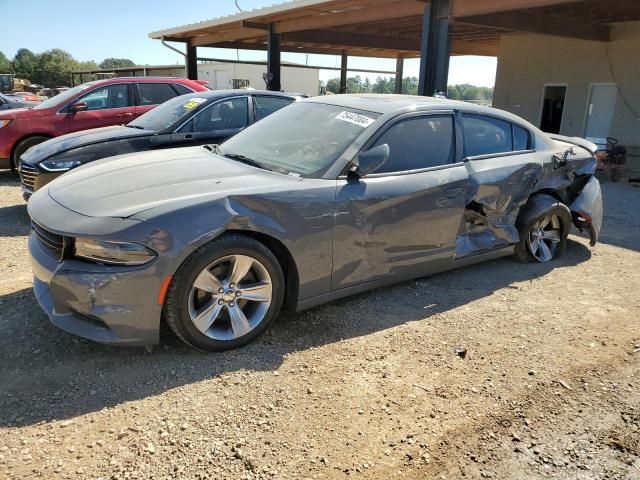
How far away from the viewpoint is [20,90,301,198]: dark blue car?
5988 mm

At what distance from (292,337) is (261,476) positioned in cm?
130

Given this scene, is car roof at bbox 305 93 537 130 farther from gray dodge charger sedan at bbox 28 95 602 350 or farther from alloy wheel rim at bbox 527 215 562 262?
alloy wheel rim at bbox 527 215 562 262

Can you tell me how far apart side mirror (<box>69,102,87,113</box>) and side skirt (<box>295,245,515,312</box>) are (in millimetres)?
6744

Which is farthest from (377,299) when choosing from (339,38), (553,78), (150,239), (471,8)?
(339,38)

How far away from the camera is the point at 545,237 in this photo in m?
5.35

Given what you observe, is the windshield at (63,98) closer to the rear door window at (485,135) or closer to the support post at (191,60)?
the rear door window at (485,135)

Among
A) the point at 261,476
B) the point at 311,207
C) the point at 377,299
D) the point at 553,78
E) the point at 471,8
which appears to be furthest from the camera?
the point at 553,78

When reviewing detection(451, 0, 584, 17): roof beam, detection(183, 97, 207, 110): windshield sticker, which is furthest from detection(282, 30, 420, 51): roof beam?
detection(183, 97, 207, 110): windshield sticker

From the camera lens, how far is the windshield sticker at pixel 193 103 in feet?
22.5

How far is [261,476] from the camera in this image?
2.31 meters

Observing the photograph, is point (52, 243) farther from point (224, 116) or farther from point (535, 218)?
point (224, 116)

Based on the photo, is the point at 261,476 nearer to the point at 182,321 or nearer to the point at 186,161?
the point at 182,321

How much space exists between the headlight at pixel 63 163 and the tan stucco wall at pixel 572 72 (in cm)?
1276

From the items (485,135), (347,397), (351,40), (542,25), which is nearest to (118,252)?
(347,397)
